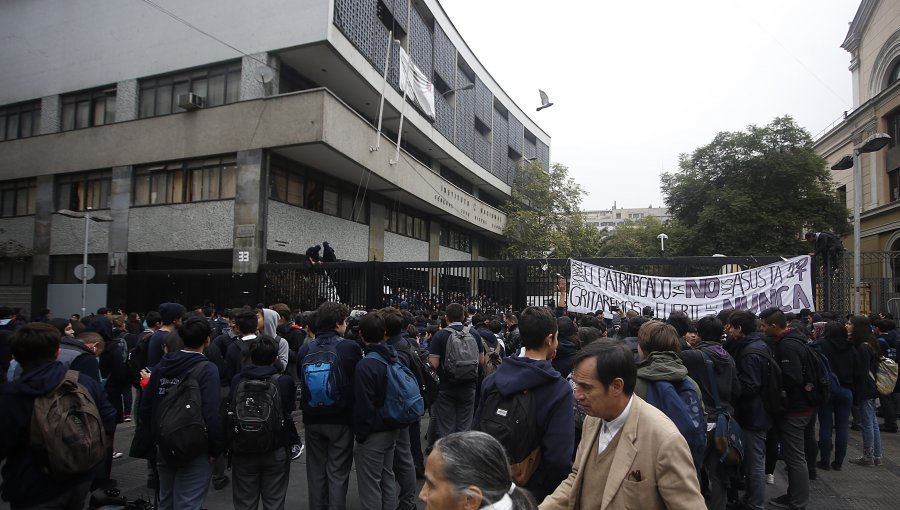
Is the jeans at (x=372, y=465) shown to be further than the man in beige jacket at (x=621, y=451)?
Yes

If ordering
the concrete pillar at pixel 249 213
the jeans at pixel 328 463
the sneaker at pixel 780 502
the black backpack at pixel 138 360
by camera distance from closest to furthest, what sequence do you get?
the jeans at pixel 328 463 → the sneaker at pixel 780 502 → the black backpack at pixel 138 360 → the concrete pillar at pixel 249 213

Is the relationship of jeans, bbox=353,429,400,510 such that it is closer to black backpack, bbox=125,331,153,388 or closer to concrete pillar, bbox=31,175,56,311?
black backpack, bbox=125,331,153,388

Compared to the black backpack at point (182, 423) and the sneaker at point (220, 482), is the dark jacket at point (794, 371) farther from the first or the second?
the sneaker at point (220, 482)

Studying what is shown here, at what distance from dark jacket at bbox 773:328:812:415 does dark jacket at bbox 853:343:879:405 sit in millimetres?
2220

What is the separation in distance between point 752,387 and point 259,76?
17915 millimetres

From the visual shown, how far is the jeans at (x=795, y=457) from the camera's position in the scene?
496 cm

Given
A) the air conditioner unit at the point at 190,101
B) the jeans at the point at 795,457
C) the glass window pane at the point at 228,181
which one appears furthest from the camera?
the glass window pane at the point at 228,181

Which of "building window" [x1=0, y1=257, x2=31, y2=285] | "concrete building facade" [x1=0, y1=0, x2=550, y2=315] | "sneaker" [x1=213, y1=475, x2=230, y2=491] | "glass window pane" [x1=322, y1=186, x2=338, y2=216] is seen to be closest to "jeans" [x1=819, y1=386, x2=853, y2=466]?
"sneaker" [x1=213, y1=475, x2=230, y2=491]

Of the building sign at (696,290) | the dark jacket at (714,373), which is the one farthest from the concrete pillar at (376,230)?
the dark jacket at (714,373)

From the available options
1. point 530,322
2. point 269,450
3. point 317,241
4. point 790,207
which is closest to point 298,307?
point 317,241

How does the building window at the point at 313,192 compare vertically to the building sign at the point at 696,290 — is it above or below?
above

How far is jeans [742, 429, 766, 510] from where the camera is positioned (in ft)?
15.8

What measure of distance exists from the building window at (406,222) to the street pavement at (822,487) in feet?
65.7

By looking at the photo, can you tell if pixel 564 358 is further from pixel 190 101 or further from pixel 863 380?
pixel 190 101
